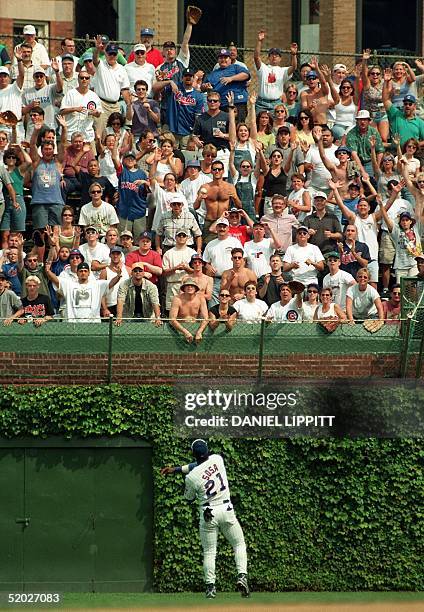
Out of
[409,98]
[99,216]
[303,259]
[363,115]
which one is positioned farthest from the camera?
[409,98]

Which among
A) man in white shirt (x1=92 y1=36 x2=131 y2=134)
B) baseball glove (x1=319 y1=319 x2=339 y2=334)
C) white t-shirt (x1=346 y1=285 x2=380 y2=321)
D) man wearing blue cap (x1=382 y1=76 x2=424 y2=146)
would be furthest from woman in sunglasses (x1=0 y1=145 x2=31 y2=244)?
man wearing blue cap (x1=382 y1=76 x2=424 y2=146)

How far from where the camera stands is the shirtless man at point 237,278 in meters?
25.4

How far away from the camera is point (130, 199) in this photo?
27250mm

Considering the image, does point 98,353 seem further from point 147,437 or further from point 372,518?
point 372,518

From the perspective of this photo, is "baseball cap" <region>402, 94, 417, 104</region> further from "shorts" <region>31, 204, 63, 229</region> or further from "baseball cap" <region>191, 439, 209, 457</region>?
"baseball cap" <region>191, 439, 209, 457</region>

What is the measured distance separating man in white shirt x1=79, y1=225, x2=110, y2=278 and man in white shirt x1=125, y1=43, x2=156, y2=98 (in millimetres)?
4676

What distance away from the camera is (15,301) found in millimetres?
24938

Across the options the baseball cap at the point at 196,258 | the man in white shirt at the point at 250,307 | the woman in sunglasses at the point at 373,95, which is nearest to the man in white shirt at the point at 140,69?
the woman in sunglasses at the point at 373,95

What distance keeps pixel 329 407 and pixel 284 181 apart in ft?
15.5

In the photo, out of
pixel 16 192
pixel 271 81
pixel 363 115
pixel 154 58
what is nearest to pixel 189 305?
pixel 16 192

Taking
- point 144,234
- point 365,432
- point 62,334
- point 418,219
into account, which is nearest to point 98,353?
point 62,334

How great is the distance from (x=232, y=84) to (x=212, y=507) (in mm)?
9686

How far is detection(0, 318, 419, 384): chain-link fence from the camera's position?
81.4 ft

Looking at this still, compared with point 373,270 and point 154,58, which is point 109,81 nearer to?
point 154,58
